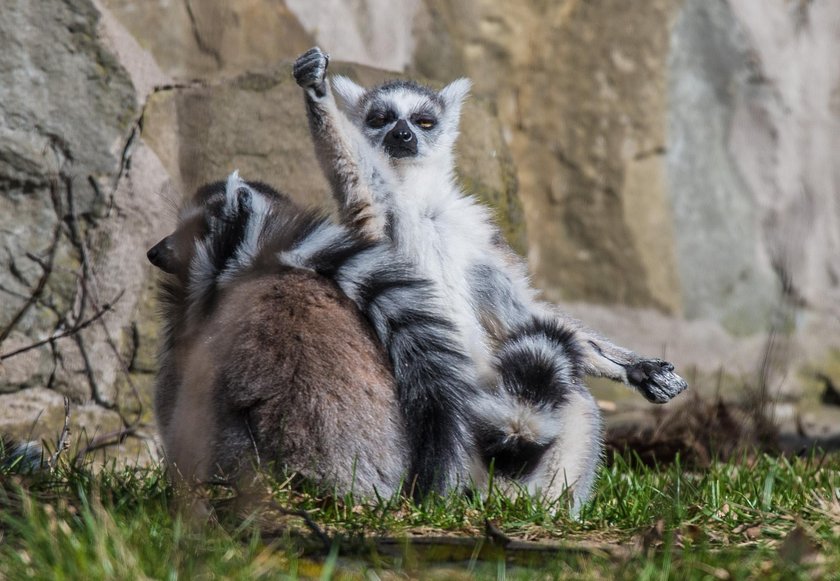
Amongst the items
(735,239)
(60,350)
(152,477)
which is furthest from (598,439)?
(735,239)

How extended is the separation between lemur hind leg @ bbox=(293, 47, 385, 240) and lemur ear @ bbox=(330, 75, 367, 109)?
79 cm

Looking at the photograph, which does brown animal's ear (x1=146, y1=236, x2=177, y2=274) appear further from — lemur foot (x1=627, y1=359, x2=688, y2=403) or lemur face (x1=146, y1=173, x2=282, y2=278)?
lemur foot (x1=627, y1=359, x2=688, y2=403)

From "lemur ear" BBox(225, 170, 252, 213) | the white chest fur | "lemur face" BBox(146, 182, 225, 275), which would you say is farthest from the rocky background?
the white chest fur

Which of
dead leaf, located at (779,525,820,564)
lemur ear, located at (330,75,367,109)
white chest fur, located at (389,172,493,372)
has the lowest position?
dead leaf, located at (779,525,820,564)

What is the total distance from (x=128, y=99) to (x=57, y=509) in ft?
9.04

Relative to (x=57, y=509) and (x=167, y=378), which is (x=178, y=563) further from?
(x=167, y=378)

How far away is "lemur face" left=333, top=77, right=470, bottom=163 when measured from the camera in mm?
4480

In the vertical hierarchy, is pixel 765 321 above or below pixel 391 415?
above

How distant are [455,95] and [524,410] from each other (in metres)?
2.14

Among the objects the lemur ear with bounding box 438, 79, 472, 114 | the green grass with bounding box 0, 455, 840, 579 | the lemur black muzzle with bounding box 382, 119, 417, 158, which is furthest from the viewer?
the lemur ear with bounding box 438, 79, 472, 114

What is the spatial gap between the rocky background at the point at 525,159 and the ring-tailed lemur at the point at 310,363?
3.71 feet

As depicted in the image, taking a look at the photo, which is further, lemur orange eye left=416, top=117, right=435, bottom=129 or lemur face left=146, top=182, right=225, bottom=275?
lemur orange eye left=416, top=117, right=435, bottom=129

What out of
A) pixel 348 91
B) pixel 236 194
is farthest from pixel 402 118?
pixel 236 194

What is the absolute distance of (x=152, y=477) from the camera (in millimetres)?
3420
